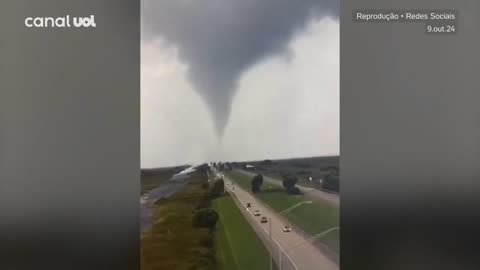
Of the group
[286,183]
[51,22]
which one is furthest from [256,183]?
[51,22]

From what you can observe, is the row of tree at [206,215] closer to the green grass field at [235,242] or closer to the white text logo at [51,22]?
the green grass field at [235,242]

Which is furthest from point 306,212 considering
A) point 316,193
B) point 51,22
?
point 51,22

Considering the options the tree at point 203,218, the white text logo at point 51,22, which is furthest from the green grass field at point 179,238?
the white text logo at point 51,22

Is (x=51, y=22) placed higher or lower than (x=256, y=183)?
higher

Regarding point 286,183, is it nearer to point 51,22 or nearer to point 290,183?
point 290,183

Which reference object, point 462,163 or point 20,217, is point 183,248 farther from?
point 462,163

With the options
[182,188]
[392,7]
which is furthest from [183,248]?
[392,7]

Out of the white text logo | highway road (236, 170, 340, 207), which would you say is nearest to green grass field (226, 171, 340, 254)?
highway road (236, 170, 340, 207)
